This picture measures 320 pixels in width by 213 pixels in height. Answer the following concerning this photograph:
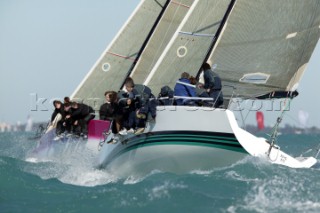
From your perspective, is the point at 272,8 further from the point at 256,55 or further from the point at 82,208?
the point at 82,208

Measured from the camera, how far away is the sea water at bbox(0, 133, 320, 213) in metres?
11.3

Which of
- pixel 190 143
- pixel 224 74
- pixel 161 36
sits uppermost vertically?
pixel 161 36

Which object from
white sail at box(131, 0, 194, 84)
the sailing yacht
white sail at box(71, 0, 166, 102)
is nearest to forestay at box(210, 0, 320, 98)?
the sailing yacht

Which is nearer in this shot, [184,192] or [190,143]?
[184,192]

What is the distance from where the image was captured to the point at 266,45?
1581 cm

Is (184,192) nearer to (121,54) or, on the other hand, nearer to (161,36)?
(161,36)

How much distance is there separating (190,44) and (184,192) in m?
4.28

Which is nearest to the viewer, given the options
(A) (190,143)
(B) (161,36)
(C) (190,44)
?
(A) (190,143)

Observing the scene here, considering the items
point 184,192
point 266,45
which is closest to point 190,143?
point 184,192

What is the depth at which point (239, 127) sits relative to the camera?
12.6m

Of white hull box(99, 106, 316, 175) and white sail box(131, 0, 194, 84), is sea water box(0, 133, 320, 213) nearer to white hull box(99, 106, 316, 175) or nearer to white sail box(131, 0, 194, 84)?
white hull box(99, 106, 316, 175)

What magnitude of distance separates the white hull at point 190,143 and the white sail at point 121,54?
292 inches

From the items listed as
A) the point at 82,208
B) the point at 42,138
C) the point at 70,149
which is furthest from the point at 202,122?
the point at 42,138

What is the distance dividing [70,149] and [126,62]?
4275mm
